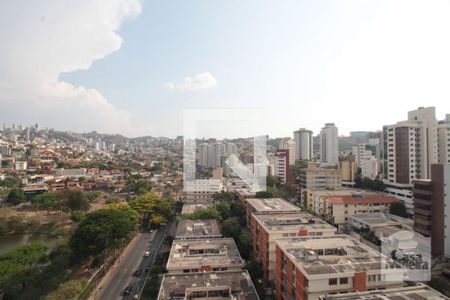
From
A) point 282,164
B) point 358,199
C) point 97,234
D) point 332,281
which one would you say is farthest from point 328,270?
point 282,164

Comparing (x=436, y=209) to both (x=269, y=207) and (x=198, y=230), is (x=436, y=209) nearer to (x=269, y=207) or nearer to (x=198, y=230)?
(x=269, y=207)

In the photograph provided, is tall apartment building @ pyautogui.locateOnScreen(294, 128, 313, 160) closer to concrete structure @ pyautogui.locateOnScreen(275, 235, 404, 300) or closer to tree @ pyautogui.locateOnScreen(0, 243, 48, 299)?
concrete structure @ pyautogui.locateOnScreen(275, 235, 404, 300)

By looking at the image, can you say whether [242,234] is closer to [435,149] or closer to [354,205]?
[354,205]

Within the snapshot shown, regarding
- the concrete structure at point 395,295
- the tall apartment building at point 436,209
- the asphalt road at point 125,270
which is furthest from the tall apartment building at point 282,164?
the concrete structure at point 395,295

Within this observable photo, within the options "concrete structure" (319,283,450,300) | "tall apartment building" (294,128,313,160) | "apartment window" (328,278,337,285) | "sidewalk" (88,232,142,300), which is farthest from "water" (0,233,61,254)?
"tall apartment building" (294,128,313,160)

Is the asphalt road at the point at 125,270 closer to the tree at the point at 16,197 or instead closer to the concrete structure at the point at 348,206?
the concrete structure at the point at 348,206
